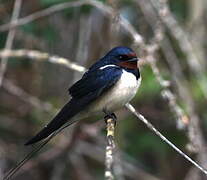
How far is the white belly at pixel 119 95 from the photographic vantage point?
2.61 meters

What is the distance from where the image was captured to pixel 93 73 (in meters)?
2.78

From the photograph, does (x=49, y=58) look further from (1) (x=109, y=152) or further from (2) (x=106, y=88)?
(1) (x=109, y=152)

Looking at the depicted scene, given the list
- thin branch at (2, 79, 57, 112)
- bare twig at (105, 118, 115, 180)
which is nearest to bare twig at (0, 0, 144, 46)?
thin branch at (2, 79, 57, 112)

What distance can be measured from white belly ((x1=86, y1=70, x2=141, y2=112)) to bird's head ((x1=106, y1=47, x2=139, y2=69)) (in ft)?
0.18

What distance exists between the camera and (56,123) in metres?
2.51

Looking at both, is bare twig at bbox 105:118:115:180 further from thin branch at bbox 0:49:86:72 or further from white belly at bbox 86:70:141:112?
thin branch at bbox 0:49:86:72

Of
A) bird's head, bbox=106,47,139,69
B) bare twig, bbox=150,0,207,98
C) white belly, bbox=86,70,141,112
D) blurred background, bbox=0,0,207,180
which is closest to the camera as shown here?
white belly, bbox=86,70,141,112

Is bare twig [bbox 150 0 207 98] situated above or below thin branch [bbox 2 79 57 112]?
below

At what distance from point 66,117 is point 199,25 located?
205 cm

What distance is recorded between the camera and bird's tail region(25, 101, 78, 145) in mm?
2449

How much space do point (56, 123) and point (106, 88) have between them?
1.00 feet

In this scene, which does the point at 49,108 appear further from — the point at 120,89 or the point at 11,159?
the point at 120,89

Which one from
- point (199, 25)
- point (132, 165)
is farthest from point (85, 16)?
point (132, 165)

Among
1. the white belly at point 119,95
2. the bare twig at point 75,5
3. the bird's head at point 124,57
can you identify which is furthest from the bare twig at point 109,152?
the bare twig at point 75,5
